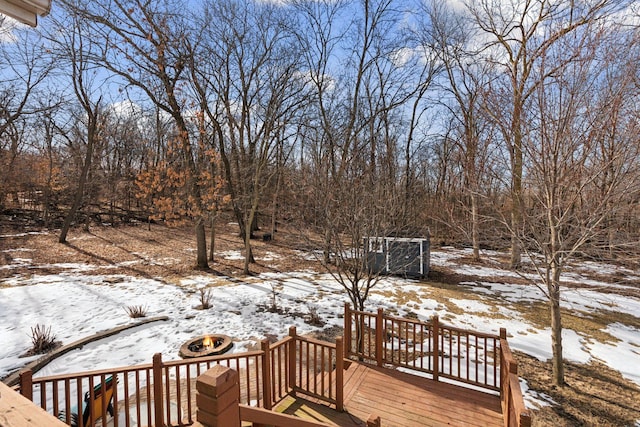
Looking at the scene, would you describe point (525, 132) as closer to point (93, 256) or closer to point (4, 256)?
point (93, 256)

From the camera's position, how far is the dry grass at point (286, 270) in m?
4.38

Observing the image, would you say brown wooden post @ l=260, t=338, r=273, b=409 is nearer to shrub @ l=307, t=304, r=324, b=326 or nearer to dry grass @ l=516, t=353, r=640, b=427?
shrub @ l=307, t=304, r=324, b=326

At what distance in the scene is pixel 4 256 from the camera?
1148 centimetres

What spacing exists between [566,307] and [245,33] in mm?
14237

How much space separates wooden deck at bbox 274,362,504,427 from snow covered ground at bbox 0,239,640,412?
1206mm

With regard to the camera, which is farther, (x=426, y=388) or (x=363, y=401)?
(x=426, y=388)

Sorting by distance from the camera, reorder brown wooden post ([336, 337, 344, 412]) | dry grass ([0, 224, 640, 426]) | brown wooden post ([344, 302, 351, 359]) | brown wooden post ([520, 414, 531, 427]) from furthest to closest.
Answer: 1. brown wooden post ([344, 302, 351, 359])
2. dry grass ([0, 224, 640, 426])
3. brown wooden post ([336, 337, 344, 412])
4. brown wooden post ([520, 414, 531, 427])

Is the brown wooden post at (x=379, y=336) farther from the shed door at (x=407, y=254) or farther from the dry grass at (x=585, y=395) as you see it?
the shed door at (x=407, y=254)

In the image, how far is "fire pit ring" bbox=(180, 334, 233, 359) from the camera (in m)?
5.38

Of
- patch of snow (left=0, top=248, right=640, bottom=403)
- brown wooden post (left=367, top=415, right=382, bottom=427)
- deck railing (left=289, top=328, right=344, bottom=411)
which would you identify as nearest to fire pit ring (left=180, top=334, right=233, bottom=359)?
patch of snow (left=0, top=248, right=640, bottom=403)

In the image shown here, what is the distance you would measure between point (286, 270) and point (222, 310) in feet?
15.8

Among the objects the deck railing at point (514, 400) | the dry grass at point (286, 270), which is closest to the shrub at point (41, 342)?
the dry grass at point (286, 270)

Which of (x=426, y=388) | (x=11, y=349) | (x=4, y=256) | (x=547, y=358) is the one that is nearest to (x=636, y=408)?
→ (x=547, y=358)

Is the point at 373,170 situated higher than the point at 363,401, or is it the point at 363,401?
the point at 373,170
